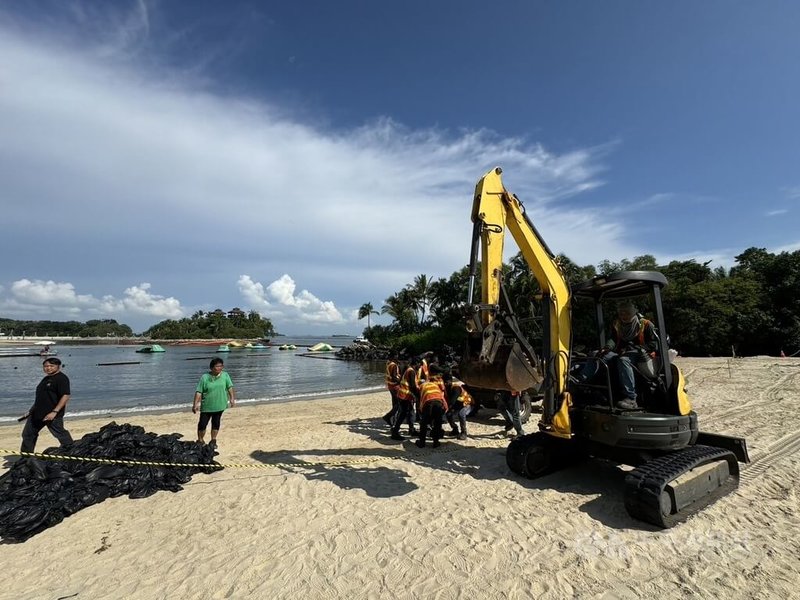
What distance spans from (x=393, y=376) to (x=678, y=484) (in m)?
6.54

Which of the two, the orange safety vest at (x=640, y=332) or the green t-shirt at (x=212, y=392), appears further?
the green t-shirt at (x=212, y=392)

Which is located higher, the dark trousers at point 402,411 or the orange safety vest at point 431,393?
the orange safety vest at point 431,393

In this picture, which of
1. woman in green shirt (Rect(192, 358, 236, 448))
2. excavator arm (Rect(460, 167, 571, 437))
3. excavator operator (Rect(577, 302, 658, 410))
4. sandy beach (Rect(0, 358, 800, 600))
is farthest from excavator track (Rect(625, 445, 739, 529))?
woman in green shirt (Rect(192, 358, 236, 448))

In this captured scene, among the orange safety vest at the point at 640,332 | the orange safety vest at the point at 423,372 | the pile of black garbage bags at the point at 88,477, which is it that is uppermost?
the orange safety vest at the point at 640,332

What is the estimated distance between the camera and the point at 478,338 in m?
5.72

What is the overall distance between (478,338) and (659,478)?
255 cm

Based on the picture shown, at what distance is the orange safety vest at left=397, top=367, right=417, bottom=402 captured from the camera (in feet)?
31.0

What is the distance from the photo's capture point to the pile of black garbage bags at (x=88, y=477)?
5.05 meters

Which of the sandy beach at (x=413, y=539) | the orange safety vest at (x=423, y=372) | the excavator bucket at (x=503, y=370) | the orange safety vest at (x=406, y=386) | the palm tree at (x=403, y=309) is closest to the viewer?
the sandy beach at (x=413, y=539)

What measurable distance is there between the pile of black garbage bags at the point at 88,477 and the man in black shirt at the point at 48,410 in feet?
1.12

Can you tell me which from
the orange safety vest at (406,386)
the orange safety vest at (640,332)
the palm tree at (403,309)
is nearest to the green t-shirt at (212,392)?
the orange safety vest at (406,386)

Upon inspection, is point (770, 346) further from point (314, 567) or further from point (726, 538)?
point (314, 567)

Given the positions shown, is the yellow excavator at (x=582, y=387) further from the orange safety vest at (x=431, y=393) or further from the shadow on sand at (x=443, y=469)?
the orange safety vest at (x=431, y=393)

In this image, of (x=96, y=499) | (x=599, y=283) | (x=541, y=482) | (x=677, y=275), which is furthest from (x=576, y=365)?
(x=677, y=275)
